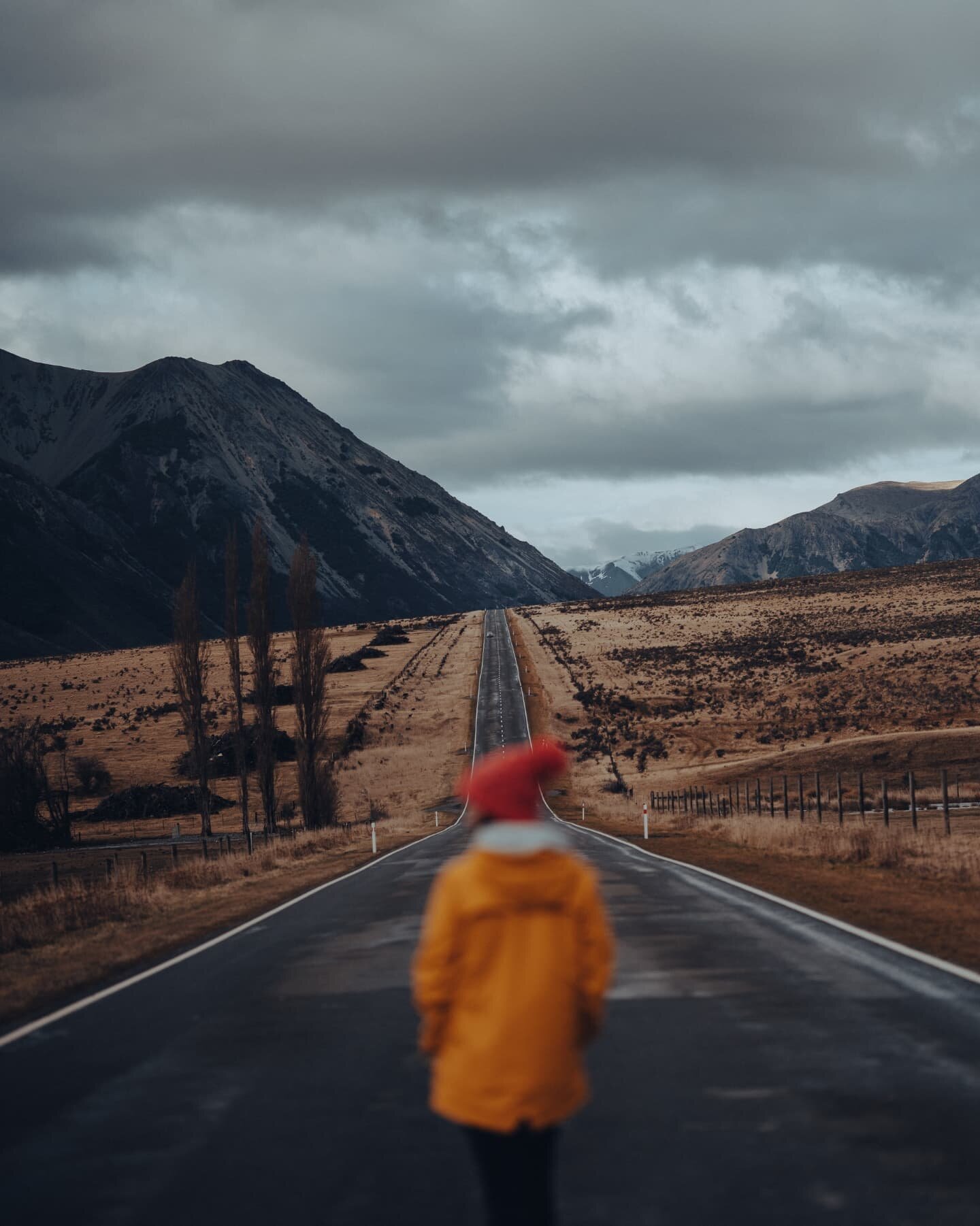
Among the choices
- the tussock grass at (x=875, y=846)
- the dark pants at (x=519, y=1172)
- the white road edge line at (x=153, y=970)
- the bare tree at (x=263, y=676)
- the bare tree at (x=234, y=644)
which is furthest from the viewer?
the bare tree at (x=234, y=644)

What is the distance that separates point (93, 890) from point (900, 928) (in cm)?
1455

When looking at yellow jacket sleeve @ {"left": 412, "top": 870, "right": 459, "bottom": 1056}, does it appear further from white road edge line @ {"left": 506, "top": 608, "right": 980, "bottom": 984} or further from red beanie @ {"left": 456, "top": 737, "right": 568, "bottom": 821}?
white road edge line @ {"left": 506, "top": 608, "right": 980, "bottom": 984}

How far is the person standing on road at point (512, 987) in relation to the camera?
4.07 meters

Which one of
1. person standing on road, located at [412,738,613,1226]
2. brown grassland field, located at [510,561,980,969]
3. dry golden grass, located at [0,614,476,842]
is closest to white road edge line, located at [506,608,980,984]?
brown grassland field, located at [510,561,980,969]

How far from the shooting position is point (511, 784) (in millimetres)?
4227

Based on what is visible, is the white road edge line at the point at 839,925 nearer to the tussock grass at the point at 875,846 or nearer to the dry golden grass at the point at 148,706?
the tussock grass at the point at 875,846

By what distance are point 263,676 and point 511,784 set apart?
45589mm

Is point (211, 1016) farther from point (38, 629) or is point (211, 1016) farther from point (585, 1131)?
point (38, 629)

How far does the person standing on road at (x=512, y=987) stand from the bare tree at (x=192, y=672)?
46576 mm

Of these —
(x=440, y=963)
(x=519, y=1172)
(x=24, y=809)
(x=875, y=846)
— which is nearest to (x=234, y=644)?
(x=24, y=809)

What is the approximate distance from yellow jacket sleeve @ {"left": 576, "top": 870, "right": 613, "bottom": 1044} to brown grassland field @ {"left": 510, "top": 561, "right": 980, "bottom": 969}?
7527mm

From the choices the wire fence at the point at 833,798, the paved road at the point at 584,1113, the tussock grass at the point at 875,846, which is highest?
the paved road at the point at 584,1113

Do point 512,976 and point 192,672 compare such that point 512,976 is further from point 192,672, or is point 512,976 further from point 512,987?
point 192,672

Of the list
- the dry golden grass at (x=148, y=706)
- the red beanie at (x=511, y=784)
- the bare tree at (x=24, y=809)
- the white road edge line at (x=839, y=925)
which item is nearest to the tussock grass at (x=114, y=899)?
the white road edge line at (x=839, y=925)
